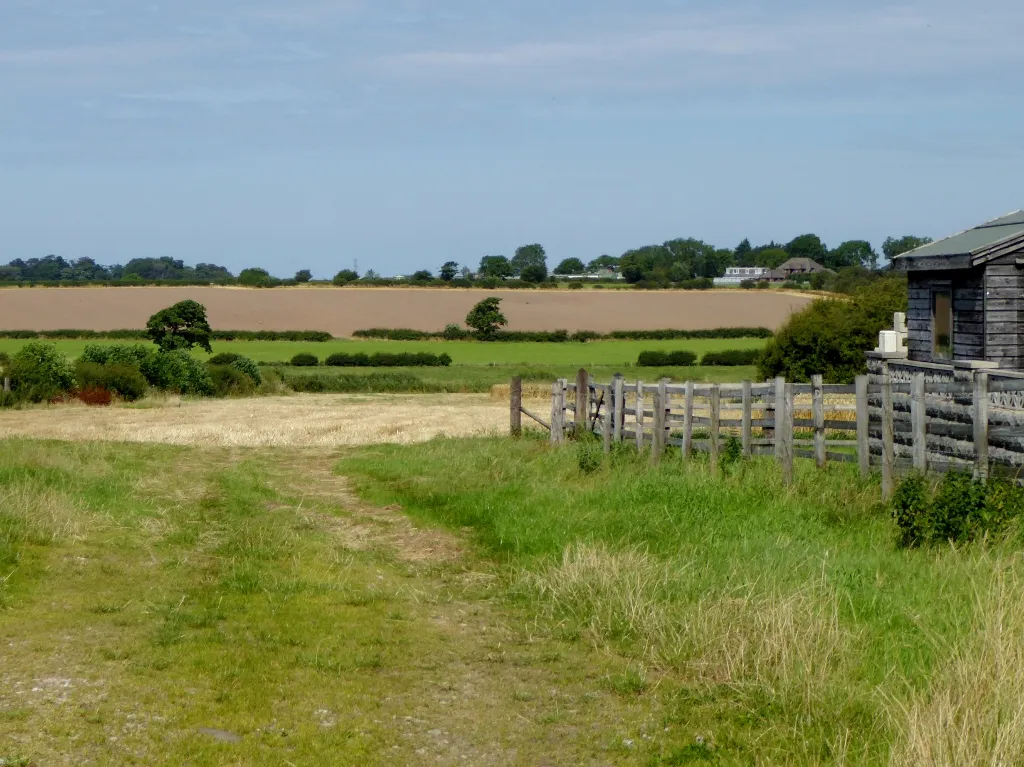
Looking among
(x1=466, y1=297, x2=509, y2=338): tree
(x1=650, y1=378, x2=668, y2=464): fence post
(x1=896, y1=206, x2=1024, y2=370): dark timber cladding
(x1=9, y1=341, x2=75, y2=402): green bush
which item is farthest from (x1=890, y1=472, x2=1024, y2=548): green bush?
(x1=466, y1=297, x2=509, y2=338): tree

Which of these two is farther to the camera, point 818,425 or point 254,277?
point 254,277

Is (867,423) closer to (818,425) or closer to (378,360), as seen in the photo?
(818,425)

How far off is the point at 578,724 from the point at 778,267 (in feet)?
552

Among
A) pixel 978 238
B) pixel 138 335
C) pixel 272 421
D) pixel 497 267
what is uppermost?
pixel 497 267

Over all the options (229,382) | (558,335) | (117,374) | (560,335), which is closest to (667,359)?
(560,335)

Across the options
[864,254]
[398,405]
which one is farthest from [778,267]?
[398,405]

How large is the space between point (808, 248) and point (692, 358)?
117m

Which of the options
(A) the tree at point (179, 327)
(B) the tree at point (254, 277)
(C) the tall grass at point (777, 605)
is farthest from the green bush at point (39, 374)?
(B) the tree at point (254, 277)

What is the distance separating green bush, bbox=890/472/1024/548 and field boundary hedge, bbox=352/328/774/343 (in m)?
Result: 73.9

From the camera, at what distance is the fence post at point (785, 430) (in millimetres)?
15148

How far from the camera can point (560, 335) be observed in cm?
8681

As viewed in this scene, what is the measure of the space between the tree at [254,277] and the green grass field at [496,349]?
34184 mm

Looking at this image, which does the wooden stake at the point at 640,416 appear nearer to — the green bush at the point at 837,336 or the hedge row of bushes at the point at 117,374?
the green bush at the point at 837,336

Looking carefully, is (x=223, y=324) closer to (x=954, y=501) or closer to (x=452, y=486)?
(x=452, y=486)
